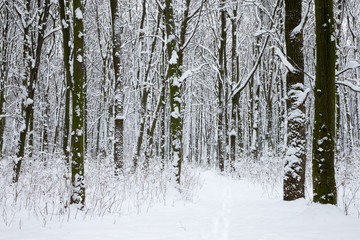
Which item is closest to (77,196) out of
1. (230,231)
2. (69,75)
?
(69,75)

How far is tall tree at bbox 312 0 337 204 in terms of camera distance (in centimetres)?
374

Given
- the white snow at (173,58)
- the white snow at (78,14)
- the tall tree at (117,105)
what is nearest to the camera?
the white snow at (78,14)

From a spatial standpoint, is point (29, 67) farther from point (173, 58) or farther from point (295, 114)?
point (295, 114)

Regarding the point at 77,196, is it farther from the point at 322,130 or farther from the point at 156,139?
the point at 156,139

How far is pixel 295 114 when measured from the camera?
5.12 m

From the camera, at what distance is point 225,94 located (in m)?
13.8

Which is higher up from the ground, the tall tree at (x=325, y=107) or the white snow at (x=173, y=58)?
the white snow at (x=173, y=58)

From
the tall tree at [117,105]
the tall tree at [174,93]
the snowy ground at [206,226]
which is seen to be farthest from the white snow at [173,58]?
the snowy ground at [206,226]

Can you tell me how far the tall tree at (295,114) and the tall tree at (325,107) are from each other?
111cm

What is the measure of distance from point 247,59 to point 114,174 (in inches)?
541

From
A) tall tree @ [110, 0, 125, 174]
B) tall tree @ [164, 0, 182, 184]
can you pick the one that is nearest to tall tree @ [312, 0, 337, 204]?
tall tree @ [164, 0, 182, 184]

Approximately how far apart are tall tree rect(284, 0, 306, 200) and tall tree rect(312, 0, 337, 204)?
3.64 feet

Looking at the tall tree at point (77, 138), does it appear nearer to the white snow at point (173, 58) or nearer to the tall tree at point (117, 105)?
the white snow at point (173, 58)

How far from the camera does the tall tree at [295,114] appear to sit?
502 cm
